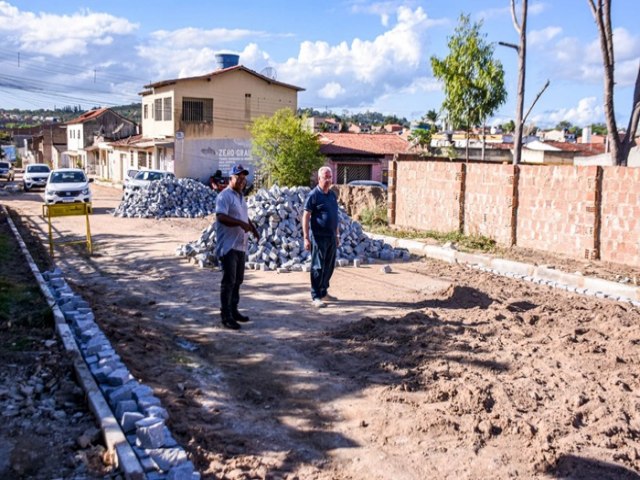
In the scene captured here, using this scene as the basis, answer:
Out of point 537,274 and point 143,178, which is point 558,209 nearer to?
point 537,274

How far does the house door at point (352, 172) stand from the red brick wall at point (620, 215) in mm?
28611

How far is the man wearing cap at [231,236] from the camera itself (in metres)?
8.06

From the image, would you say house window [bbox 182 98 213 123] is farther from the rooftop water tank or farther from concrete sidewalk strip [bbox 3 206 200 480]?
concrete sidewalk strip [bbox 3 206 200 480]

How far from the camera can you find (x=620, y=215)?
13.0 meters

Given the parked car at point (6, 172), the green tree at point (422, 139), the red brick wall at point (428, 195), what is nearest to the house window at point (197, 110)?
the green tree at point (422, 139)

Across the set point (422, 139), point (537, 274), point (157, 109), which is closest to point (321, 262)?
point (537, 274)

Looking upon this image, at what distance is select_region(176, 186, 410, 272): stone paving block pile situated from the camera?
12.8 m

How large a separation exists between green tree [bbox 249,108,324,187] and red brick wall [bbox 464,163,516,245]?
55.6ft

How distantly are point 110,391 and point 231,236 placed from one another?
9.16ft

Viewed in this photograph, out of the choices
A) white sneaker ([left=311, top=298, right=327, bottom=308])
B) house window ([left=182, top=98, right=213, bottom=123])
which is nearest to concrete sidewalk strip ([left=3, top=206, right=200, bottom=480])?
white sneaker ([left=311, top=298, right=327, bottom=308])

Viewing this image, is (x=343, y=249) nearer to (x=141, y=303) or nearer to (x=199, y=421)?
(x=141, y=303)

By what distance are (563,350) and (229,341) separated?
3546mm

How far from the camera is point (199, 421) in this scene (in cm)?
538

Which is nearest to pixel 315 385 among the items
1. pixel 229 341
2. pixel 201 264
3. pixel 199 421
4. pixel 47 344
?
pixel 199 421
